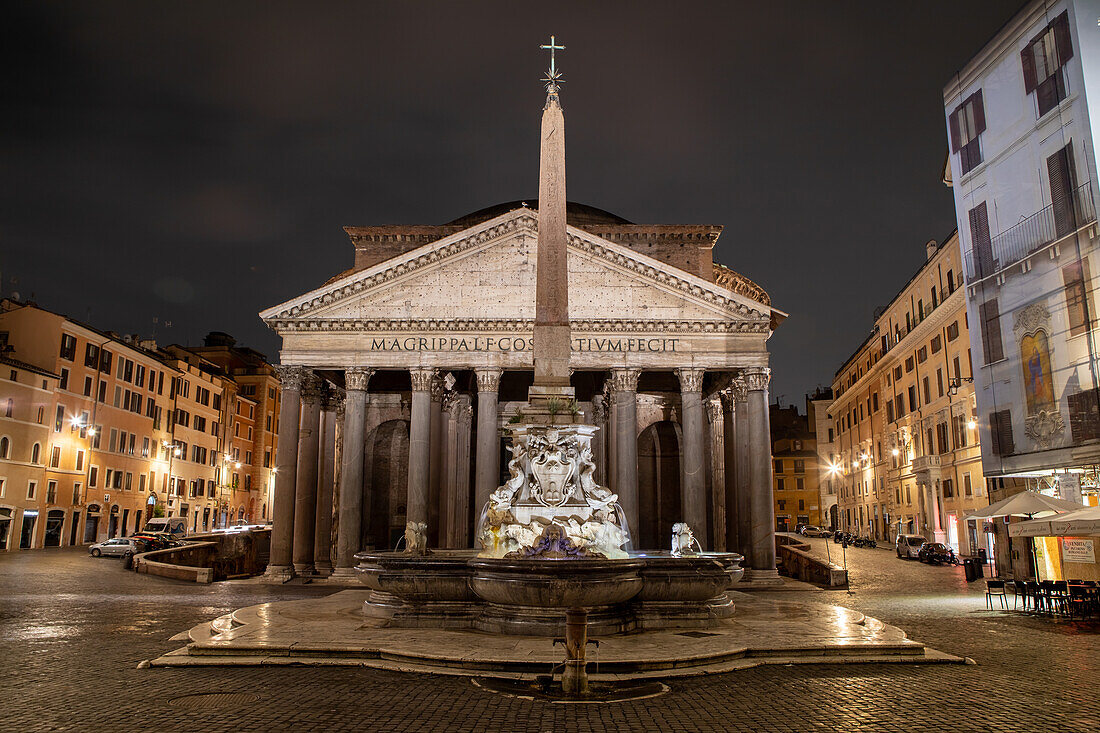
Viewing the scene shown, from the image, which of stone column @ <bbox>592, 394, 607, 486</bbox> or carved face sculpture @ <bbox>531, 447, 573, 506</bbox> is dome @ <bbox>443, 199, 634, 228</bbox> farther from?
carved face sculpture @ <bbox>531, 447, 573, 506</bbox>

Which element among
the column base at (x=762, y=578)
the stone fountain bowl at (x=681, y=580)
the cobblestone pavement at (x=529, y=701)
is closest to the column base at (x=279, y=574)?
the cobblestone pavement at (x=529, y=701)

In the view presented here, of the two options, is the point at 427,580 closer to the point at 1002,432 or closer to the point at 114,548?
the point at 1002,432

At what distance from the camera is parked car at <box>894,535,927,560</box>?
38.2 meters

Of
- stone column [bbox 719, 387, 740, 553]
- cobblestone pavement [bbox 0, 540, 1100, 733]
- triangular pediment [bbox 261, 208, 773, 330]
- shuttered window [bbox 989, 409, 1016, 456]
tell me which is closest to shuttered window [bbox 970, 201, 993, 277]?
shuttered window [bbox 989, 409, 1016, 456]

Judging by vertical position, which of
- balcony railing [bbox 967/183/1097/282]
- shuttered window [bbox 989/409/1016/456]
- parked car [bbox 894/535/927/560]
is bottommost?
parked car [bbox 894/535/927/560]

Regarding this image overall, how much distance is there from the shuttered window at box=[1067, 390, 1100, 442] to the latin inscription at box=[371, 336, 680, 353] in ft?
40.1

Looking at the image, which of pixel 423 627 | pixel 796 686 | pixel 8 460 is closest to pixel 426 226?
pixel 8 460

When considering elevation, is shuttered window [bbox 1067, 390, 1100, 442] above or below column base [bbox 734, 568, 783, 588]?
above

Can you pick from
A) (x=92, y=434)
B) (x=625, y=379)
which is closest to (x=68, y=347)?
(x=92, y=434)

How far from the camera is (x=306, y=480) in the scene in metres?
28.3

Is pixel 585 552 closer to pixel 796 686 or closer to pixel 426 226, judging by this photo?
pixel 796 686

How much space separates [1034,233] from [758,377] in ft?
31.8

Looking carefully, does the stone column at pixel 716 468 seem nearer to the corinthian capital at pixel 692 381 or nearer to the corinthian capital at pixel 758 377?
the corinthian capital at pixel 758 377

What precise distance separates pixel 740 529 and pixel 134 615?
804 inches
